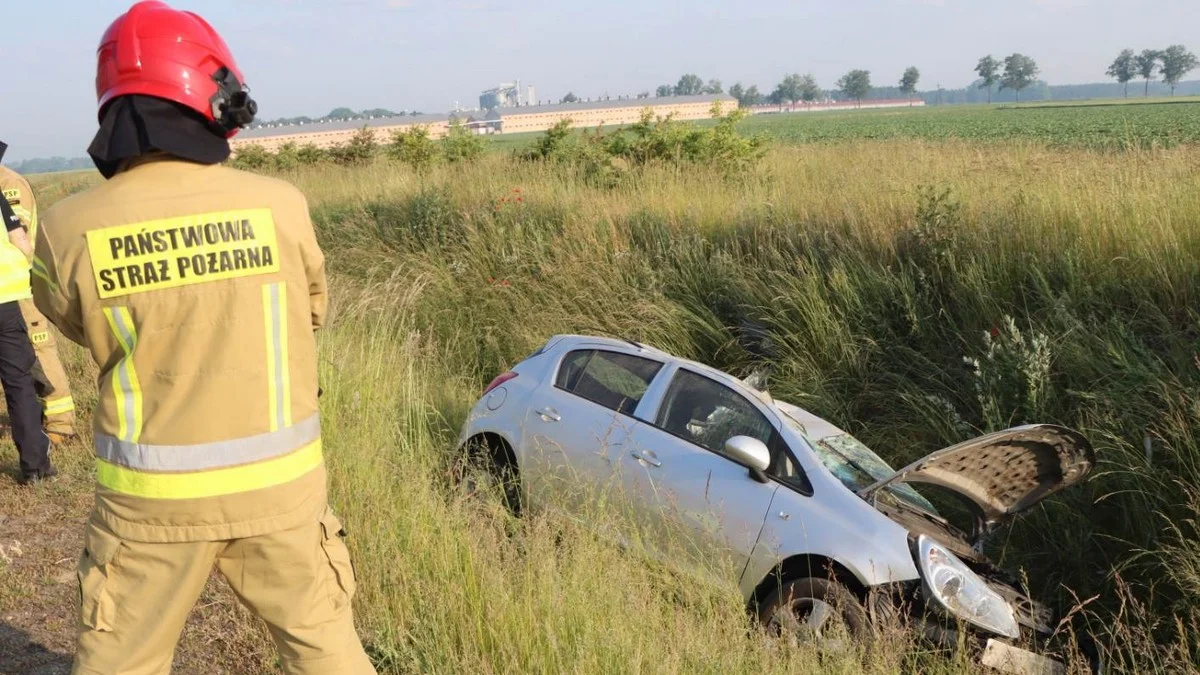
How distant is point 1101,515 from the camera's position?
5.68 m

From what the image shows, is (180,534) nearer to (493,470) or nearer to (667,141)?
(493,470)

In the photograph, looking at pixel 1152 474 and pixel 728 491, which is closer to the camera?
pixel 728 491

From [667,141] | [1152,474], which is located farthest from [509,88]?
[1152,474]

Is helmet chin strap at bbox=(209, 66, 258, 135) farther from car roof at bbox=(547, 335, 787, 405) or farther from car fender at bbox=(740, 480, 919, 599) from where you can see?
car roof at bbox=(547, 335, 787, 405)

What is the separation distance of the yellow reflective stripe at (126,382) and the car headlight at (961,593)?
3.29m

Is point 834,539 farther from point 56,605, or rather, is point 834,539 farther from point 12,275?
point 12,275

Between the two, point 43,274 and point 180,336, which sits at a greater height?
point 43,274

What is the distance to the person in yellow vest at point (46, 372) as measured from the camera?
22.2 feet

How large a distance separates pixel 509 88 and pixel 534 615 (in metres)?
158

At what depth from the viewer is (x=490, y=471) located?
6.24 meters

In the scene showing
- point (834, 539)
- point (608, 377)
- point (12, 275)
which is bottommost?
point (834, 539)

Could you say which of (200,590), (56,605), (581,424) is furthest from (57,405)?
(200,590)

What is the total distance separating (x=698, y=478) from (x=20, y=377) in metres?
4.08

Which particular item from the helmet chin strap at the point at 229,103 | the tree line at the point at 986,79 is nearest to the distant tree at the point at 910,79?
the tree line at the point at 986,79
